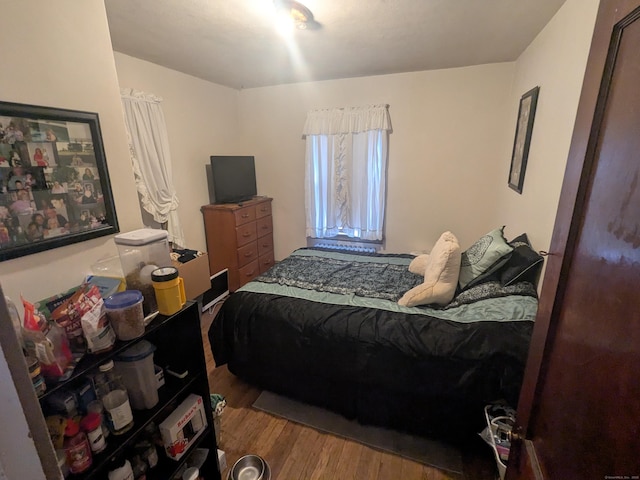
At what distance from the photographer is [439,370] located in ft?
5.03

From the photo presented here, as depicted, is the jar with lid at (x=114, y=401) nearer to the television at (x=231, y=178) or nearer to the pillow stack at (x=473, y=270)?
the pillow stack at (x=473, y=270)

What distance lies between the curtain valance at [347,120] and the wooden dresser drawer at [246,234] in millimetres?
1348

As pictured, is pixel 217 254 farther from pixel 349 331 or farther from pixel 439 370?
pixel 439 370

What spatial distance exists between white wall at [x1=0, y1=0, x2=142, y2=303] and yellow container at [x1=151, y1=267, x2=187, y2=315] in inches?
12.8

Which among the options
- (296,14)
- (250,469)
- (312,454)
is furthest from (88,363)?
(296,14)

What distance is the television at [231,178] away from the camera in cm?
334

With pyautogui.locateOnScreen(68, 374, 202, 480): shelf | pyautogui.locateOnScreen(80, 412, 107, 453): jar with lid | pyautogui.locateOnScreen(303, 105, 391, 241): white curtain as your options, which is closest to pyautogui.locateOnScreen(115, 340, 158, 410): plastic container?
pyautogui.locateOnScreen(68, 374, 202, 480): shelf

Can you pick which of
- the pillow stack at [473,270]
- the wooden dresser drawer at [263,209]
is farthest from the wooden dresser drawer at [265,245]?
the pillow stack at [473,270]

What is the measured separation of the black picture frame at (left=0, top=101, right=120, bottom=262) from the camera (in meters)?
0.90

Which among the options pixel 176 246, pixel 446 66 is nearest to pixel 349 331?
pixel 176 246

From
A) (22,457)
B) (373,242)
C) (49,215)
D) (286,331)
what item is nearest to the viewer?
(22,457)

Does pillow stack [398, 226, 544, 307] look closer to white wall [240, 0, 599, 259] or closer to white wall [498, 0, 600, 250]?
white wall [498, 0, 600, 250]

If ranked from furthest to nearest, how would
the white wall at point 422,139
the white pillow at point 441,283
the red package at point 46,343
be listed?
the white wall at point 422,139 < the white pillow at point 441,283 < the red package at point 46,343

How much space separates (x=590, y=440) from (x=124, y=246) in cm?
137
